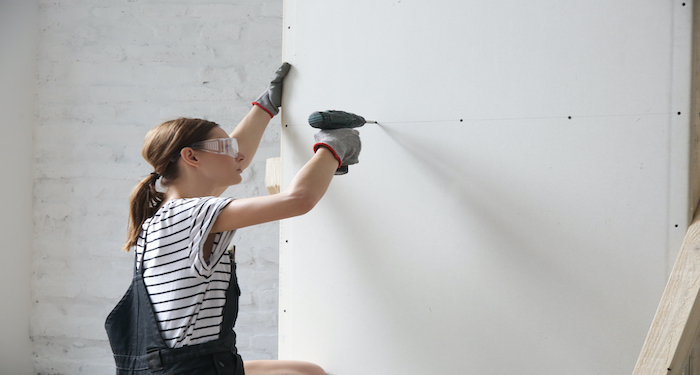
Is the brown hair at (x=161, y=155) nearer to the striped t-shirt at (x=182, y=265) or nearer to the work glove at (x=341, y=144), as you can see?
Result: the striped t-shirt at (x=182, y=265)

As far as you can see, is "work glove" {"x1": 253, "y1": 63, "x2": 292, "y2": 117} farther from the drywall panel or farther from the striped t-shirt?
the striped t-shirt

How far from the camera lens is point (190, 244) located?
2.98ft

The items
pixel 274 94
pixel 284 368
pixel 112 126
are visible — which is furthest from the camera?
pixel 112 126

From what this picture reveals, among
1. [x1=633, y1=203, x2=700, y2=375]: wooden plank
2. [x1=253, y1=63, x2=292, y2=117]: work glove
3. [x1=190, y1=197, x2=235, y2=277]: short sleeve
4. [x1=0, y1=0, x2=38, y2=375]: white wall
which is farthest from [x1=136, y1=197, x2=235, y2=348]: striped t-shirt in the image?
[x1=0, y1=0, x2=38, y2=375]: white wall

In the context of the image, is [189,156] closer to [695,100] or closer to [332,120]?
[332,120]

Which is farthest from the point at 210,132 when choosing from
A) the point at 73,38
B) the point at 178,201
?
the point at 73,38

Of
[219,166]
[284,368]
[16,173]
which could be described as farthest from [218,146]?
[16,173]

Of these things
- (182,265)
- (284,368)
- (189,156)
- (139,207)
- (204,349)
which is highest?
(189,156)

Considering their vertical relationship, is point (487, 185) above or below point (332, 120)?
below

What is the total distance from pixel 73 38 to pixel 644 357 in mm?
2130

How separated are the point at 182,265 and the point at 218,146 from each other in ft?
0.92

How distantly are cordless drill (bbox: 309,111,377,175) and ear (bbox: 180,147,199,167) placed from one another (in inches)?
10.6

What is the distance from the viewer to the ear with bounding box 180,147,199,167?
1.02 meters

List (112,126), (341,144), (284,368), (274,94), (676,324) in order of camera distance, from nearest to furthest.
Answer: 1. (676,324)
2. (341,144)
3. (284,368)
4. (274,94)
5. (112,126)
